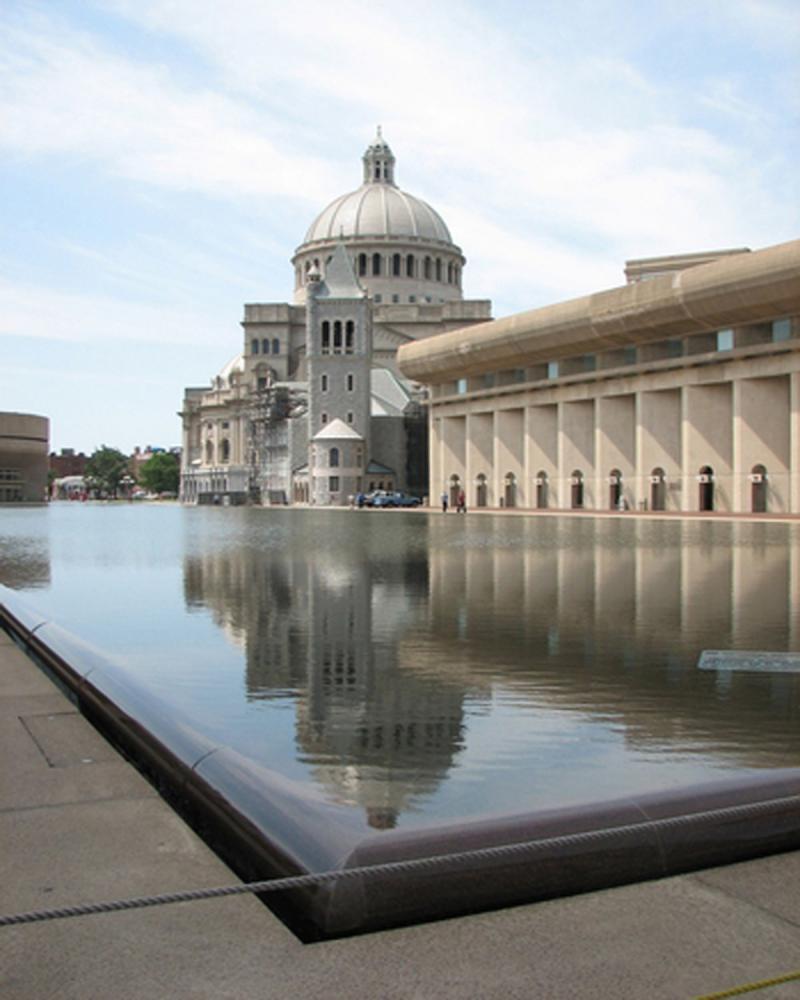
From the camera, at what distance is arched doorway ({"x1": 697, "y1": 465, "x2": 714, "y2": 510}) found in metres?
62.3

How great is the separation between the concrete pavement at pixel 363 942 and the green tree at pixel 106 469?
624ft

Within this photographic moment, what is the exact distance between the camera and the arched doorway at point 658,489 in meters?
65.9

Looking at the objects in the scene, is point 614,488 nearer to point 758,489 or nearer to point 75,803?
point 758,489

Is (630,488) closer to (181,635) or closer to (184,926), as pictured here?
(181,635)

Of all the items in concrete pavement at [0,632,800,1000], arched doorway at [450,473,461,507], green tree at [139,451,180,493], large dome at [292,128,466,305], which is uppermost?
large dome at [292,128,466,305]

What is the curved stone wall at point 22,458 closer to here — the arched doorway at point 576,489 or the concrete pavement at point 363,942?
the arched doorway at point 576,489

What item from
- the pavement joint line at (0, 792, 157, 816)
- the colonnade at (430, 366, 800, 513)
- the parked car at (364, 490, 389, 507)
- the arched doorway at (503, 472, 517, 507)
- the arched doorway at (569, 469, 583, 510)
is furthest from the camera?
the parked car at (364, 490, 389, 507)

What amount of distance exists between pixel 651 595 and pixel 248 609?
581cm

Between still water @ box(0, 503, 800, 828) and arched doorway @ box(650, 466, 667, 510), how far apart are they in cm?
4288

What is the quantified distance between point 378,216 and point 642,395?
62439mm

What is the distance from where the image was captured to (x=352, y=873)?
4.21 metres

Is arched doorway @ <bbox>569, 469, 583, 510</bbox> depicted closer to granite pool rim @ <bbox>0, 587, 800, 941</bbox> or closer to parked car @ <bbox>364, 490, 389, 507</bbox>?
parked car @ <bbox>364, 490, 389, 507</bbox>

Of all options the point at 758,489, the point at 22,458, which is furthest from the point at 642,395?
Result: the point at 22,458

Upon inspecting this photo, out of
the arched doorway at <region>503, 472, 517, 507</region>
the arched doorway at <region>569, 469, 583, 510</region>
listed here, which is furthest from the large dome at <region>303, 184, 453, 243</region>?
the arched doorway at <region>569, 469, 583, 510</region>
